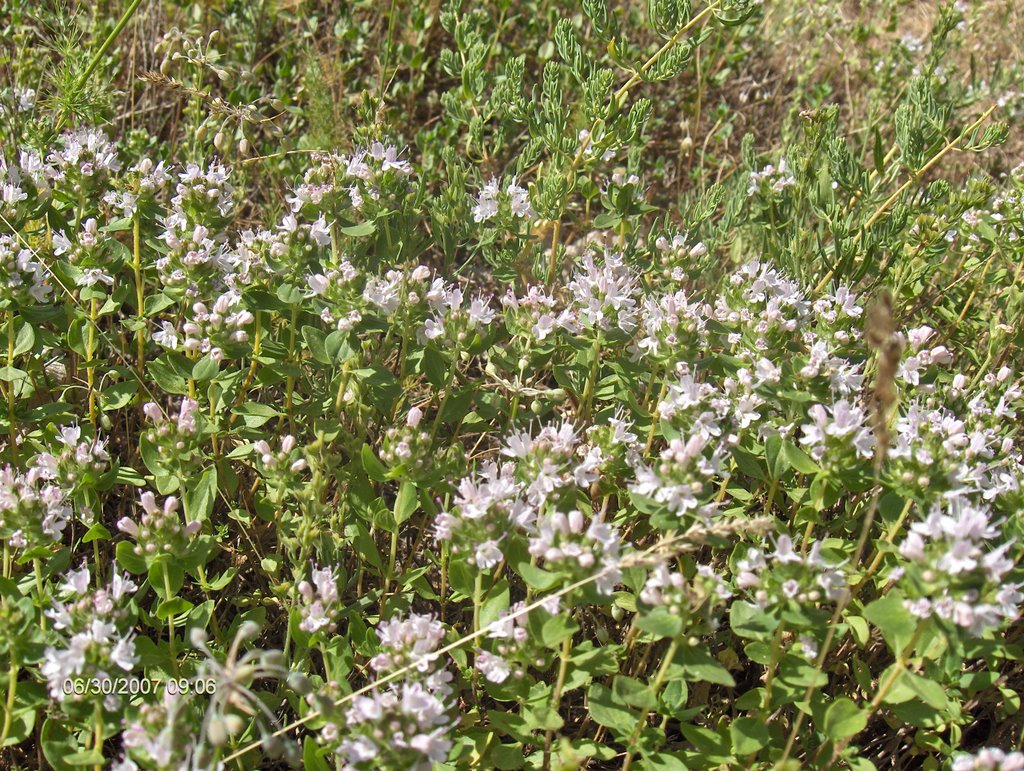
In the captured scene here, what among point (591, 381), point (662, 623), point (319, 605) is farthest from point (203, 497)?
point (662, 623)

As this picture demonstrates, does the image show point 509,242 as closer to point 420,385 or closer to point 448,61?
point 420,385

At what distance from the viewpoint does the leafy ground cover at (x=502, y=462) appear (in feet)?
9.05

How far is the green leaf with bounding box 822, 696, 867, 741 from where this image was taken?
2834mm

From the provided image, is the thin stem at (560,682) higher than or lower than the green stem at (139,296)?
lower

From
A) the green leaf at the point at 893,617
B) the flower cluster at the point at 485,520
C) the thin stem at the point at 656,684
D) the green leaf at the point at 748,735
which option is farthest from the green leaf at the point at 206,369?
the green leaf at the point at 893,617

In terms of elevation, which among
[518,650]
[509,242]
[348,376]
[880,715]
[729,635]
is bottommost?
[880,715]

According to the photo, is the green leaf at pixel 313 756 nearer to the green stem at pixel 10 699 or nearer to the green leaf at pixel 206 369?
the green stem at pixel 10 699

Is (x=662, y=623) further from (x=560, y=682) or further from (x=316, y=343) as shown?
(x=316, y=343)

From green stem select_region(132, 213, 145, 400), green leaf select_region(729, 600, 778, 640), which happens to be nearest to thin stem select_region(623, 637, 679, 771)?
green leaf select_region(729, 600, 778, 640)

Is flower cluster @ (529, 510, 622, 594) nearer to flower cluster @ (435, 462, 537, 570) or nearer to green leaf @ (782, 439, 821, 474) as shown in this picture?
flower cluster @ (435, 462, 537, 570)

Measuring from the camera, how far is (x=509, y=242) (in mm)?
4203

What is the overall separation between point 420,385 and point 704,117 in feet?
11.1

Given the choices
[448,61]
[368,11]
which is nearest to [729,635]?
[448,61]

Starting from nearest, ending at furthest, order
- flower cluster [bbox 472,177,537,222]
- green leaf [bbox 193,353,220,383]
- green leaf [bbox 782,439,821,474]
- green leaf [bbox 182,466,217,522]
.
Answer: green leaf [bbox 782,439,821,474] < green leaf [bbox 182,466,217,522] < green leaf [bbox 193,353,220,383] < flower cluster [bbox 472,177,537,222]
